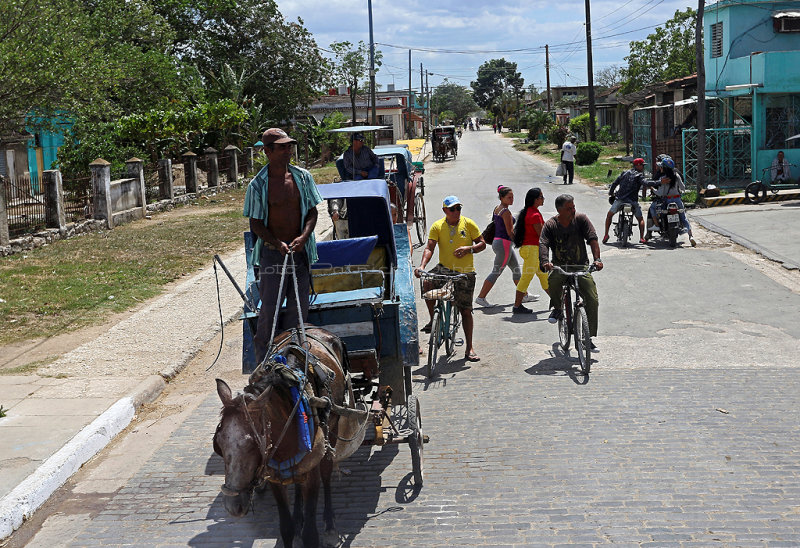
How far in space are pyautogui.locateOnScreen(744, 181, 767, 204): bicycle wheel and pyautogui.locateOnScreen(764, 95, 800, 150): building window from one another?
453 centimetres

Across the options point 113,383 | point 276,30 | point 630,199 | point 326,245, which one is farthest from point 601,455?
point 276,30

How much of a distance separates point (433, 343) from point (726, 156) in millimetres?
22451

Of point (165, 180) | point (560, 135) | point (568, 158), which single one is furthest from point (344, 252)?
point (560, 135)

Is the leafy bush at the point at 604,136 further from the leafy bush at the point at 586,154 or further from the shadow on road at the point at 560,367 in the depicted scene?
the shadow on road at the point at 560,367

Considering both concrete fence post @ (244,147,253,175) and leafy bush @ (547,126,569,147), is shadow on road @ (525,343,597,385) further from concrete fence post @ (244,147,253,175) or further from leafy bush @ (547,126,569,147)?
leafy bush @ (547,126,569,147)

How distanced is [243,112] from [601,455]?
99.4 ft

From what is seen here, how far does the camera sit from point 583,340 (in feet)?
28.2

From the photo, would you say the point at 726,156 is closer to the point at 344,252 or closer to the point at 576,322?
the point at 576,322

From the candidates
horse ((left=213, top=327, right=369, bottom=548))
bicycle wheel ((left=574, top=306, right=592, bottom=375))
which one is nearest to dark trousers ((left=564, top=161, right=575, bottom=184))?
bicycle wheel ((left=574, top=306, right=592, bottom=375))

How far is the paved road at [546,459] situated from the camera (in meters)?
5.29

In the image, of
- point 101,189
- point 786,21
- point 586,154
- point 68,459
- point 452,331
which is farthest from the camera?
point 586,154

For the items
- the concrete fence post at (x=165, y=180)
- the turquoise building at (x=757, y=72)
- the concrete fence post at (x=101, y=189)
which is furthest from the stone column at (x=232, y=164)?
the turquoise building at (x=757, y=72)

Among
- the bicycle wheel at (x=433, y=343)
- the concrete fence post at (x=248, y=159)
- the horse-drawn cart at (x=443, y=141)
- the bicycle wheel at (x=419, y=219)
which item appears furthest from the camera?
the horse-drawn cart at (x=443, y=141)

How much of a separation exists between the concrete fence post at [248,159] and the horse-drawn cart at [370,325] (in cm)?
2829
